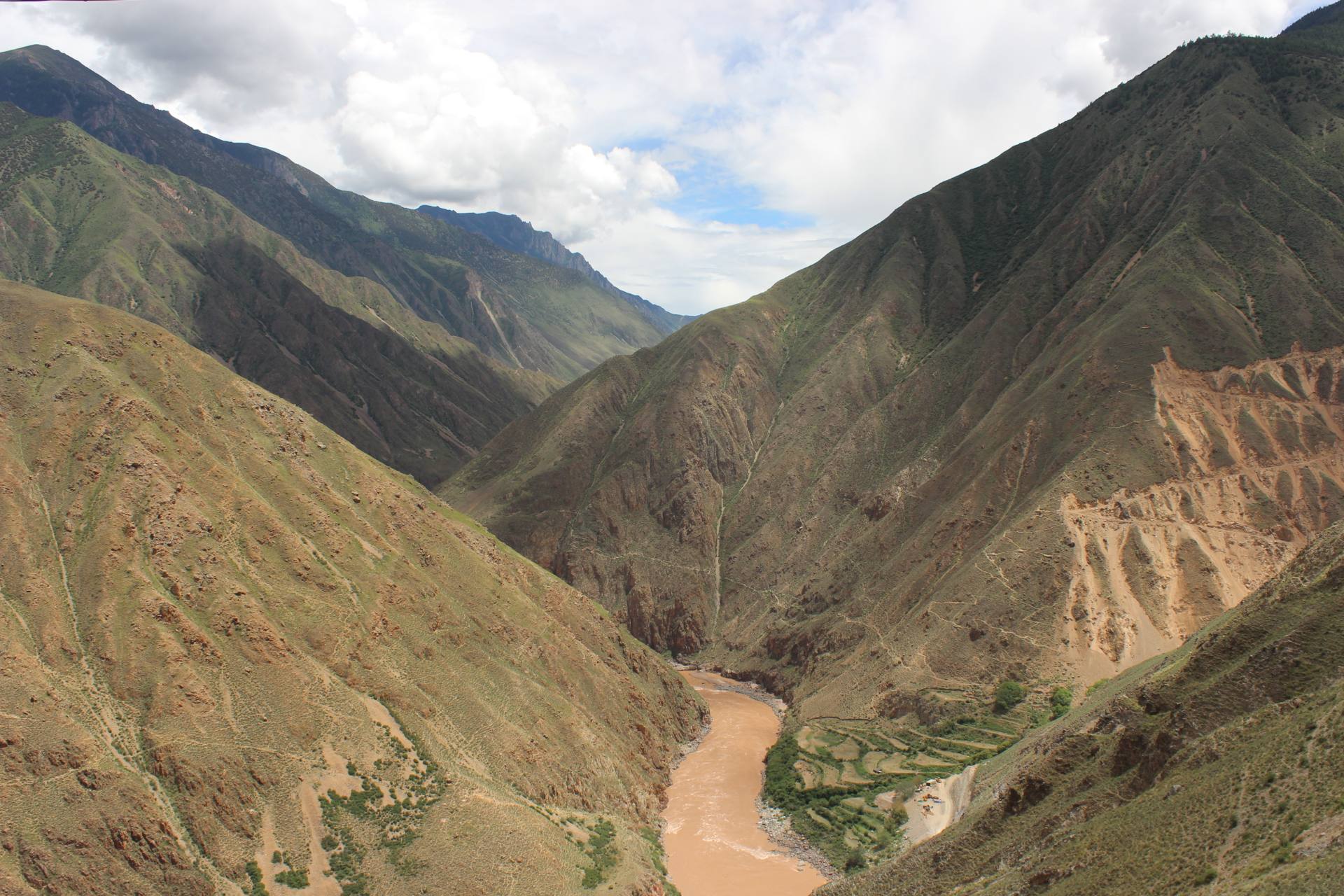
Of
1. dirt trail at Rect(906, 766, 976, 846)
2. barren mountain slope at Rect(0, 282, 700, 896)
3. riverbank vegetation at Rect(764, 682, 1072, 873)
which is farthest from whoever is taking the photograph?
riverbank vegetation at Rect(764, 682, 1072, 873)

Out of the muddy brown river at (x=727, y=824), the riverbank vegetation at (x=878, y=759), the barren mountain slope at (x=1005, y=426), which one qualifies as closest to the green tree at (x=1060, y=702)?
the riverbank vegetation at (x=878, y=759)

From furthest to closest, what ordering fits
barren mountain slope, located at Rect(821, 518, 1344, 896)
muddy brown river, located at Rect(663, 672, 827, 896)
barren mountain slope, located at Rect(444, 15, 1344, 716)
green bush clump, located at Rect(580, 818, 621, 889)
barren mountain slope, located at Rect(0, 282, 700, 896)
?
barren mountain slope, located at Rect(444, 15, 1344, 716), muddy brown river, located at Rect(663, 672, 827, 896), green bush clump, located at Rect(580, 818, 621, 889), barren mountain slope, located at Rect(0, 282, 700, 896), barren mountain slope, located at Rect(821, 518, 1344, 896)

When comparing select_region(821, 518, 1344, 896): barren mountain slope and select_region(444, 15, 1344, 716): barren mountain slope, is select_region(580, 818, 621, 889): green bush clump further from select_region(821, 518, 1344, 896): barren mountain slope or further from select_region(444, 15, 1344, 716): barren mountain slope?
select_region(444, 15, 1344, 716): barren mountain slope

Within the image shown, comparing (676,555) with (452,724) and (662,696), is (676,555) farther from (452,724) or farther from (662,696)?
(452,724)

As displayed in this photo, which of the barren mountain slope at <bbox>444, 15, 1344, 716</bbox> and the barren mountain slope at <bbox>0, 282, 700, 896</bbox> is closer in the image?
the barren mountain slope at <bbox>0, 282, 700, 896</bbox>

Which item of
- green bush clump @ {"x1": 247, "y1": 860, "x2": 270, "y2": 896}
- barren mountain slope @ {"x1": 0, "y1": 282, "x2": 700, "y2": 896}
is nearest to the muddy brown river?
barren mountain slope @ {"x1": 0, "y1": 282, "x2": 700, "y2": 896}

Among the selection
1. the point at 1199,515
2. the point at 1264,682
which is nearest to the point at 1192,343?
the point at 1199,515
